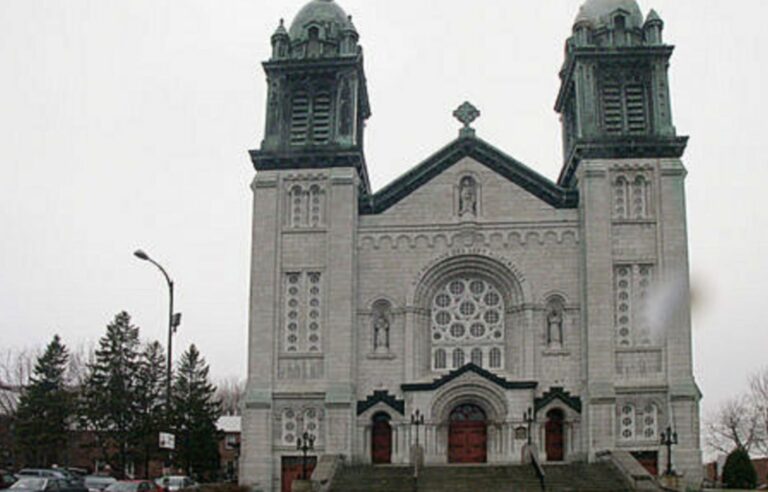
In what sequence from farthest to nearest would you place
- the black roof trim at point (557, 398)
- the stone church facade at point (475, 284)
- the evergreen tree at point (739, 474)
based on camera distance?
the evergreen tree at point (739, 474) → the black roof trim at point (557, 398) → the stone church facade at point (475, 284)

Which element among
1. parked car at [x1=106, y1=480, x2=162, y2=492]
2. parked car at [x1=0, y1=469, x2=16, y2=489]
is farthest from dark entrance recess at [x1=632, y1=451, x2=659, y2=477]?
parked car at [x1=0, y1=469, x2=16, y2=489]

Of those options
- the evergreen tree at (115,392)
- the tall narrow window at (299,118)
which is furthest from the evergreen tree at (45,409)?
the tall narrow window at (299,118)

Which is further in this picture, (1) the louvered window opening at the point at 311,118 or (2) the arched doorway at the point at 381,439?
(1) the louvered window opening at the point at 311,118

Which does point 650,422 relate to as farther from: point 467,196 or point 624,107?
point 624,107

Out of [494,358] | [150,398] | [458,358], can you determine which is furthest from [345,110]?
[150,398]

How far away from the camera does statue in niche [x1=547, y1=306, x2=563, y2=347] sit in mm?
40031

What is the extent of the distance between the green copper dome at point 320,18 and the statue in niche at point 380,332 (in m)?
12.1

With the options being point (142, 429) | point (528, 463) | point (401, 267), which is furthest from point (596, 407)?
point (142, 429)

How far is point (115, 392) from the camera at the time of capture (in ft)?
187

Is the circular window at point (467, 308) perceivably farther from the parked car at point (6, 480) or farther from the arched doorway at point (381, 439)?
the parked car at point (6, 480)

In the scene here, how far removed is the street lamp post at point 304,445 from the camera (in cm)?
3831

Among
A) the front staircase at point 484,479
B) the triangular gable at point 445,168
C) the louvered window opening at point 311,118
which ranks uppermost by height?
Answer: the louvered window opening at point 311,118

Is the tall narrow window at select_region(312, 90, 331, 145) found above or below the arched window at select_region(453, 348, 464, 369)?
above

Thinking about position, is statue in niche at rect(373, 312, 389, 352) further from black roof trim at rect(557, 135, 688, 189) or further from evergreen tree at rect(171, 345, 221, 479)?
evergreen tree at rect(171, 345, 221, 479)
